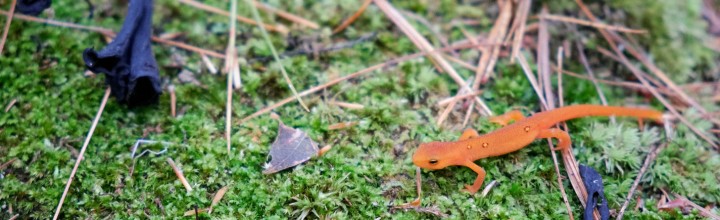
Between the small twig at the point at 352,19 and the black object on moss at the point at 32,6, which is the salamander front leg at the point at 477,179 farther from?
the black object on moss at the point at 32,6

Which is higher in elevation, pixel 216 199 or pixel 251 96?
pixel 251 96

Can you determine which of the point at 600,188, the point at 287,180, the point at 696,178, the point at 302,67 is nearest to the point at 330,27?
the point at 302,67

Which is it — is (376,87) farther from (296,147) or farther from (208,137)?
(208,137)

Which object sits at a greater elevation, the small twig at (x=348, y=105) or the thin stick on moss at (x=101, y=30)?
the thin stick on moss at (x=101, y=30)

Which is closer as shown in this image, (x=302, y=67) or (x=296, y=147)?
(x=296, y=147)

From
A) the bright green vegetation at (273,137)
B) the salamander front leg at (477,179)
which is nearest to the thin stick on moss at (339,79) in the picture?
the bright green vegetation at (273,137)

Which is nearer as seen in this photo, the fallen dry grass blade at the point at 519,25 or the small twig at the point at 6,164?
the small twig at the point at 6,164

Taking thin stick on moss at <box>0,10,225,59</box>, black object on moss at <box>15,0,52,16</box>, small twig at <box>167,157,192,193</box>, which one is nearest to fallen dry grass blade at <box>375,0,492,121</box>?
thin stick on moss at <box>0,10,225,59</box>
